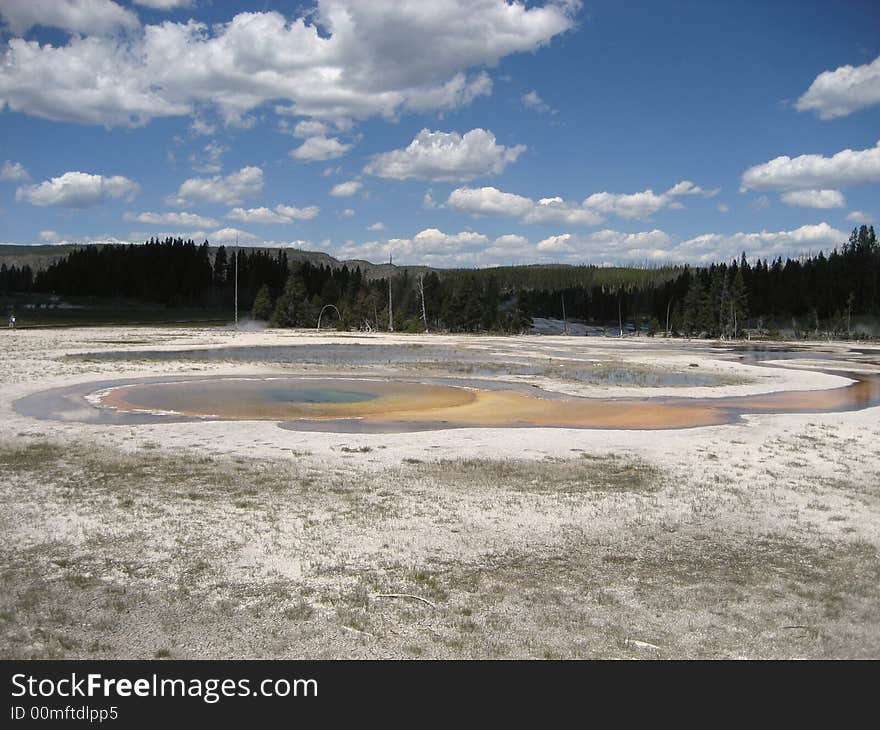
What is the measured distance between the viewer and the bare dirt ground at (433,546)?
6.28 metres

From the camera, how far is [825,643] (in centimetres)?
621

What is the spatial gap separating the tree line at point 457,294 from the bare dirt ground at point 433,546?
77718 millimetres

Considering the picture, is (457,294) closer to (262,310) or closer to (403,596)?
(262,310)

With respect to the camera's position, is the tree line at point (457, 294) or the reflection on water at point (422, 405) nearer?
the reflection on water at point (422, 405)

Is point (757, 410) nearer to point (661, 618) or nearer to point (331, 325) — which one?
point (661, 618)

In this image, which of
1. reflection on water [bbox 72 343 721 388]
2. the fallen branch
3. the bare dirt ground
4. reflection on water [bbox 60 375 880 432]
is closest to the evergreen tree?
reflection on water [bbox 72 343 721 388]

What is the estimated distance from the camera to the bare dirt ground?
20.6 feet

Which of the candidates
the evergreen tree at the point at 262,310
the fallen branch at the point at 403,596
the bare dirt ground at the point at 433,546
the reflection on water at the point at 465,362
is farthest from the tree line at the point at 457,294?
the fallen branch at the point at 403,596

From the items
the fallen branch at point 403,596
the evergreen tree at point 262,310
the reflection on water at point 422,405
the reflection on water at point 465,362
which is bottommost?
the fallen branch at point 403,596

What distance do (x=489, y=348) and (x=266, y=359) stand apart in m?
21.5

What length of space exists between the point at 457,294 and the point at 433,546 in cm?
8839

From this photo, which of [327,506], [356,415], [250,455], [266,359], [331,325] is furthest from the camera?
[331,325]

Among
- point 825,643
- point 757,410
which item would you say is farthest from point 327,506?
point 757,410

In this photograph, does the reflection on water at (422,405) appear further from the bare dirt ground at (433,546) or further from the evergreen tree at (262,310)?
the evergreen tree at (262,310)
